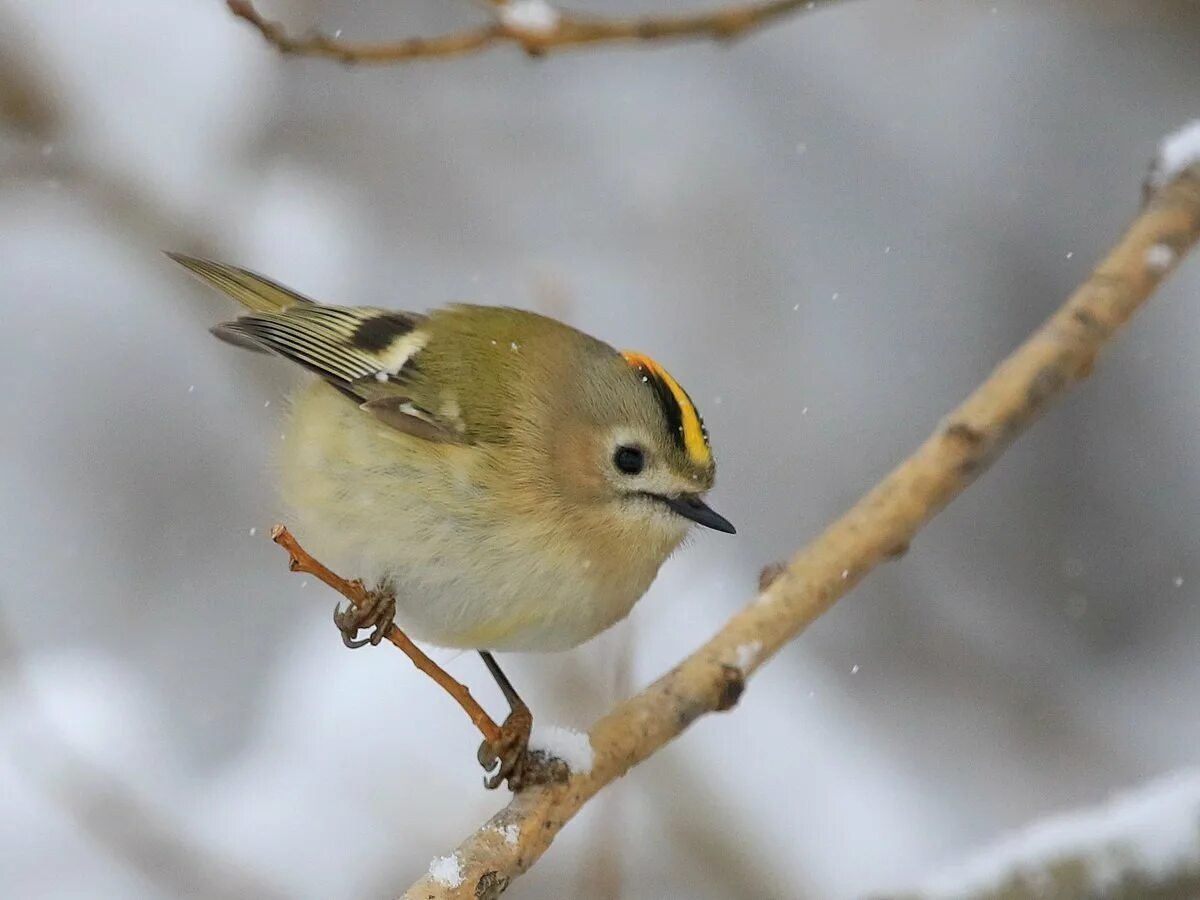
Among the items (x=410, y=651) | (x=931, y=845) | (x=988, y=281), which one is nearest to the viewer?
(x=410, y=651)

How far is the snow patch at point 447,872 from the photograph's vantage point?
1.47m

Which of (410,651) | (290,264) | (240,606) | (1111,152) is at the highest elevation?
(1111,152)

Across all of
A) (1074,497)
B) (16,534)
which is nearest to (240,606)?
(16,534)

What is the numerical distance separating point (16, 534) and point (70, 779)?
4.31ft

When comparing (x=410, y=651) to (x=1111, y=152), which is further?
Answer: (x=1111, y=152)

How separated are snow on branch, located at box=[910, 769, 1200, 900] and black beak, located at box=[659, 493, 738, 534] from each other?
78 cm

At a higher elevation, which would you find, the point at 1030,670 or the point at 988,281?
the point at 988,281

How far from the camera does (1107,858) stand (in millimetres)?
1135

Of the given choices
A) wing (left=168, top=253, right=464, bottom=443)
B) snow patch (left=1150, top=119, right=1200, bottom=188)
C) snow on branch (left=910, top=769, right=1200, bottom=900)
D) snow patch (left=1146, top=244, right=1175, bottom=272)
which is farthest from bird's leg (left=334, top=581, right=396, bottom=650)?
snow patch (left=1150, top=119, right=1200, bottom=188)

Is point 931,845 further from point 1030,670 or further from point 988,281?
point 988,281

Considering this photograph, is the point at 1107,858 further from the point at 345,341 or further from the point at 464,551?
the point at 345,341

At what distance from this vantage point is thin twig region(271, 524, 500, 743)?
1.49 m

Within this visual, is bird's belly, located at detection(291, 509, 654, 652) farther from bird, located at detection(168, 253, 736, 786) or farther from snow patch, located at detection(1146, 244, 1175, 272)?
snow patch, located at detection(1146, 244, 1175, 272)

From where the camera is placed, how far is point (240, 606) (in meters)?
4.14
